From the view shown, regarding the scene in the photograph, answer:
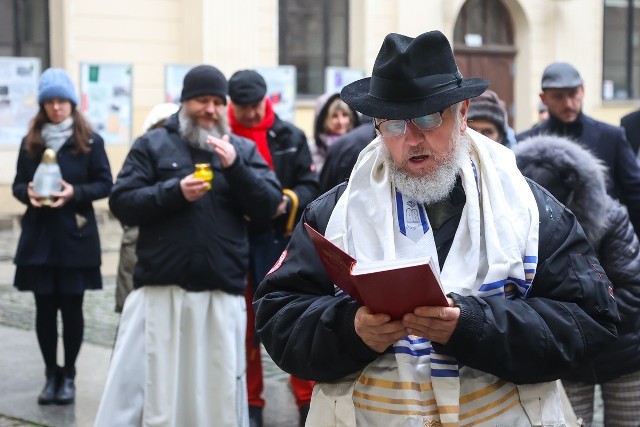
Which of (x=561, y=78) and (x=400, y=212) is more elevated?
(x=561, y=78)

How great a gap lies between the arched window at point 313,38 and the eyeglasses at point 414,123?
1545 centimetres

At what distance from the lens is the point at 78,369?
293 inches

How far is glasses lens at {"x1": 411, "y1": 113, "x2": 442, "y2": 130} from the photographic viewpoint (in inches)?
111

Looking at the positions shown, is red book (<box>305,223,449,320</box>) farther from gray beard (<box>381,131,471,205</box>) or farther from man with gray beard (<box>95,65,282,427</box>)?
man with gray beard (<box>95,65,282,427</box>)

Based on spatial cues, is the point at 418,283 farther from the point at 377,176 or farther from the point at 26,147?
the point at 26,147

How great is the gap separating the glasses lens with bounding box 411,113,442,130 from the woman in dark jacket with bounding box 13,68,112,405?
4211mm

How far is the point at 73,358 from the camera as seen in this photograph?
677 cm

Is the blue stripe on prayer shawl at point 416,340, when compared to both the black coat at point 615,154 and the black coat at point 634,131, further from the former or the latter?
the black coat at point 634,131

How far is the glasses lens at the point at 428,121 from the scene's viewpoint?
2.81 metres

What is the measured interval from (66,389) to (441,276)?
4.37m

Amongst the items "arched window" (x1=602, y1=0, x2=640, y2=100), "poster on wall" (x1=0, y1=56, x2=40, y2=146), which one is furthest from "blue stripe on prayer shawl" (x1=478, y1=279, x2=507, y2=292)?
"arched window" (x1=602, y1=0, x2=640, y2=100)

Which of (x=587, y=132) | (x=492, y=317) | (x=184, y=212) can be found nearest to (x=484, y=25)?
(x=587, y=132)

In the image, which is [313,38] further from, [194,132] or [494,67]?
[194,132]

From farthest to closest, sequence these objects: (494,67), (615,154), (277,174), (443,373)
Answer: (494,67)
(277,174)
(615,154)
(443,373)
